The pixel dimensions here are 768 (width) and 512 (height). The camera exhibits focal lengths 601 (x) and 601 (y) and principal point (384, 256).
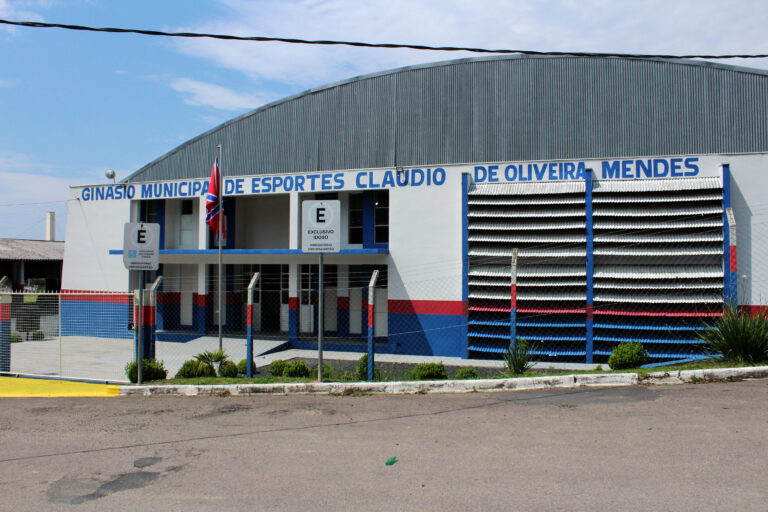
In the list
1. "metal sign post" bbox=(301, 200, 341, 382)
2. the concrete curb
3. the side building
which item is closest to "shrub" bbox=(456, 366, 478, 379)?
the side building

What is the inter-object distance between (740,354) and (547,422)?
4144mm

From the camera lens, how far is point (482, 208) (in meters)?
15.4

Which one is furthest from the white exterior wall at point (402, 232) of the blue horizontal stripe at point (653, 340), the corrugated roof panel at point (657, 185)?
the blue horizontal stripe at point (653, 340)

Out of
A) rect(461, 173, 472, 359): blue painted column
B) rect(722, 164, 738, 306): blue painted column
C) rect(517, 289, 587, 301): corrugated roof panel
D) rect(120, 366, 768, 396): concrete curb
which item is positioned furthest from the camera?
rect(461, 173, 472, 359): blue painted column

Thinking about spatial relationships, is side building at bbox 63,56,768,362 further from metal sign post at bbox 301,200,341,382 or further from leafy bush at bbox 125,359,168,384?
leafy bush at bbox 125,359,168,384

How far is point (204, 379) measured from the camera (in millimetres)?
11047

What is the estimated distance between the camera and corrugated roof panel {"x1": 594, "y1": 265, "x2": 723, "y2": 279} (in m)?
13.7

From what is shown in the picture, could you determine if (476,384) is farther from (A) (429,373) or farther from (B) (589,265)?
(B) (589,265)

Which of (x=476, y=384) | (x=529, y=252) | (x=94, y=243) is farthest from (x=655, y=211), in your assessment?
(x=94, y=243)

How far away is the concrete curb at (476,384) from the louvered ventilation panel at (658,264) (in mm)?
5293

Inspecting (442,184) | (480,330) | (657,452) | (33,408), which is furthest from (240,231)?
(657,452)

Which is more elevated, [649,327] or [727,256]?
[727,256]

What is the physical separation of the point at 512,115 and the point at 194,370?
1169 centimetres

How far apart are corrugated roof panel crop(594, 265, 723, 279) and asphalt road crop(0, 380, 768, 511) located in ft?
19.4
